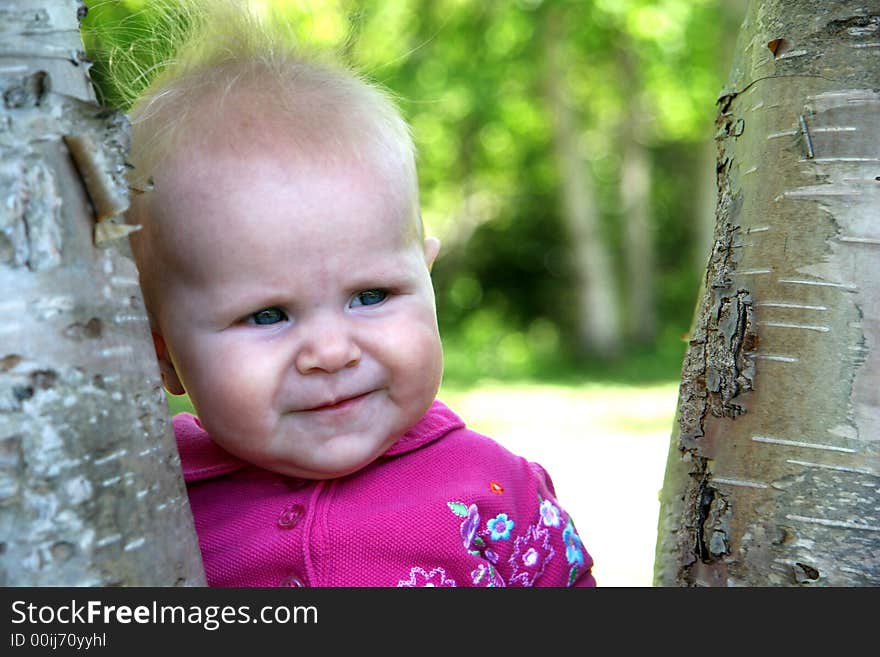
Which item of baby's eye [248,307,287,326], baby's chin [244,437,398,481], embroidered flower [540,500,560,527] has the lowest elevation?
embroidered flower [540,500,560,527]

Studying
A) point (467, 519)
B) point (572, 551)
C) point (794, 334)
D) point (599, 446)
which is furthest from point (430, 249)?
point (599, 446)

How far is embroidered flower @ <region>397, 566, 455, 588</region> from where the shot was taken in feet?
6.20

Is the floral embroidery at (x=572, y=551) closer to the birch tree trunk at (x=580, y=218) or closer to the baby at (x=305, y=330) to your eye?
the baby at (x=305, y=330)

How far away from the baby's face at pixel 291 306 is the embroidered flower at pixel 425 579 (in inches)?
8.8

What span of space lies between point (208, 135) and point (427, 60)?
1117cm

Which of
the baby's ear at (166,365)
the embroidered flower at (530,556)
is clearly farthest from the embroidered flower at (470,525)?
the baby's ear at (166,365)

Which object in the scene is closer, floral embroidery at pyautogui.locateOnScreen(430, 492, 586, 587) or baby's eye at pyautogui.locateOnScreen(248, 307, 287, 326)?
baby's eye at pyautogui.locateOnScreen(248, 307, 287, 326)

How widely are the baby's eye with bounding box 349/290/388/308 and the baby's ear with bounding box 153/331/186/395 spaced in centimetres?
40

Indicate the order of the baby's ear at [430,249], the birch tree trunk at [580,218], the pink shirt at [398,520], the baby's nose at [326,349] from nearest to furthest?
the baby's nose at [326,349]
the pink shirt at [398,520]
the baby's ear at [430,249]
the birch tree trunk at [580,218]

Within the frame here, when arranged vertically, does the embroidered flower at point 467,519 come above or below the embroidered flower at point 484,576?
above

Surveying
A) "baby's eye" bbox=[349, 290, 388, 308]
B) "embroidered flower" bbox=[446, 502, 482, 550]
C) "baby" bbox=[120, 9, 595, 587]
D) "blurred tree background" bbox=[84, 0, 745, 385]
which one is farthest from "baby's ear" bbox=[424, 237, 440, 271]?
"blurred tree background" bbox=[84, 0, 745, 385]

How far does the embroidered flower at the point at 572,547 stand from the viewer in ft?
6.86

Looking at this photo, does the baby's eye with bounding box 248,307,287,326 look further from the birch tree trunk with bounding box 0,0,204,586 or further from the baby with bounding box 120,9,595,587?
the birch tree trunk with bounding box 0,0,204,586
